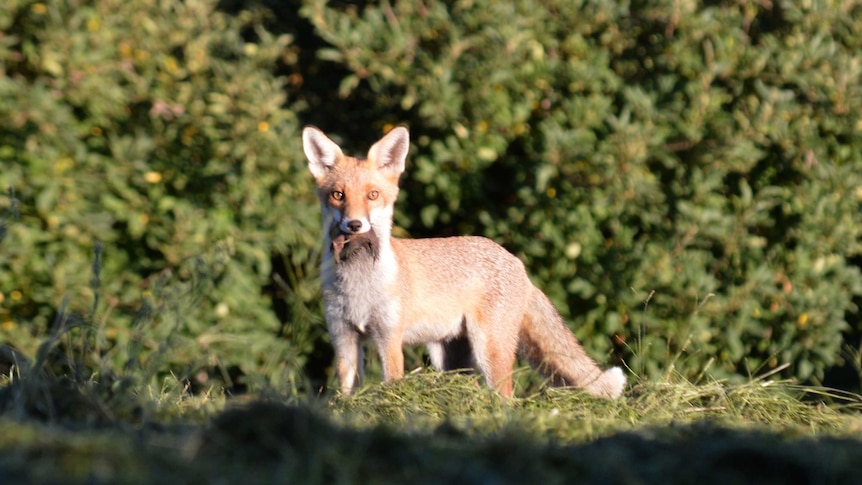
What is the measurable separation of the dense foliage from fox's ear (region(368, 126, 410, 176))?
0.83 meters

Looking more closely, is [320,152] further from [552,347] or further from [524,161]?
[552,347]

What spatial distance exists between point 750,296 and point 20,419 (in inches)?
185

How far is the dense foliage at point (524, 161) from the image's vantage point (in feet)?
20.2

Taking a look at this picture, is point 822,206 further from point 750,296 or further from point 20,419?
point 20,419

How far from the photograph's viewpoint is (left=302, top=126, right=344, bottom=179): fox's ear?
546 cm

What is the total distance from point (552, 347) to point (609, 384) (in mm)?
890

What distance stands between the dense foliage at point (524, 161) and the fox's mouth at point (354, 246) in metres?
1.12

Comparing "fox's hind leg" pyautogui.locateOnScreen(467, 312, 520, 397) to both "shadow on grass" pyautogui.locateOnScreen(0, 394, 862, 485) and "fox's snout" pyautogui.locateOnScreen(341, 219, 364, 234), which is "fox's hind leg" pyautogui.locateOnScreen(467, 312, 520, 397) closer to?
"fox's snout" pyautogui.locateOnScreen(341, 219, 364, 234)

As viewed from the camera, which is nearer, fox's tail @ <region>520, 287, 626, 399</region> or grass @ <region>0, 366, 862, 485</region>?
grass @ <region>0, 366, 862, 485</region>

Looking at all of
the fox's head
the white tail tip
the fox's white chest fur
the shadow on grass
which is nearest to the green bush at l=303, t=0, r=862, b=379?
the fox's head

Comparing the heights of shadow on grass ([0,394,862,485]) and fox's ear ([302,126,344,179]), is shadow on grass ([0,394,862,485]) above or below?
below

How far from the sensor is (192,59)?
6.57m

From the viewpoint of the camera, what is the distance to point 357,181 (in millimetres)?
5305

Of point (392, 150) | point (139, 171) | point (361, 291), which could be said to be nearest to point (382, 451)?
point (361, 291)
